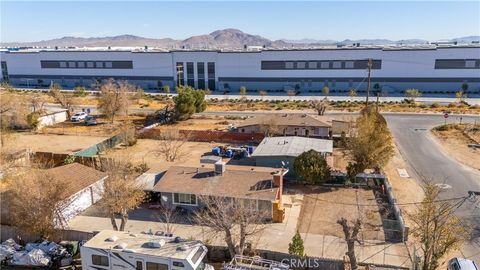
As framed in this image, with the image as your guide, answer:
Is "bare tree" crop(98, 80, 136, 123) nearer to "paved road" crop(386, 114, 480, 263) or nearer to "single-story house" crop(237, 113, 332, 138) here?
"single-story house" crop(237, 113, 332, 138)

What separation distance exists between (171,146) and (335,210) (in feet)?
74.0

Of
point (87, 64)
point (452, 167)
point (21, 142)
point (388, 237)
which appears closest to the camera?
point (388, 237)

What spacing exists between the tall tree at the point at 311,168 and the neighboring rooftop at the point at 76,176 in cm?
1594

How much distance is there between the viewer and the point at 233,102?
8125 centimetres

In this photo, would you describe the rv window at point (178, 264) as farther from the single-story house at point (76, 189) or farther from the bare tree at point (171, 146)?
the bare tree at point (171, 146)

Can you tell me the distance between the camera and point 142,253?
1919 centimetres

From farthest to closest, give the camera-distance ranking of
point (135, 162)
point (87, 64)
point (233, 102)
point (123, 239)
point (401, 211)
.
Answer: point (87, 64)
point (233, 102)
point (135, 162)
point (401, 211)
point (123, 239)

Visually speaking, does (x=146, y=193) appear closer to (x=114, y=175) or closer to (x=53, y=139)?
(x=114, y=175)

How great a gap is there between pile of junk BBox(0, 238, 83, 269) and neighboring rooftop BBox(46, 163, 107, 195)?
5.36 m

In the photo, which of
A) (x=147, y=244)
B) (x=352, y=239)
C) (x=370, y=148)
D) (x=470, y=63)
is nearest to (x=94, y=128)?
(x=370, y=148)

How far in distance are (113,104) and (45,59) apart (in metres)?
60.2

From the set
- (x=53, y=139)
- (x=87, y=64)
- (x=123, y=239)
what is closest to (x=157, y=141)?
(x=53, y=139)

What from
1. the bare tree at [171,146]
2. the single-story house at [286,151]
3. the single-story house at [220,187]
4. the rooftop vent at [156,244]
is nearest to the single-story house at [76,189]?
the single-story house at [220,187]

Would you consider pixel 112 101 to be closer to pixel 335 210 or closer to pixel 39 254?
pixel 39 254
